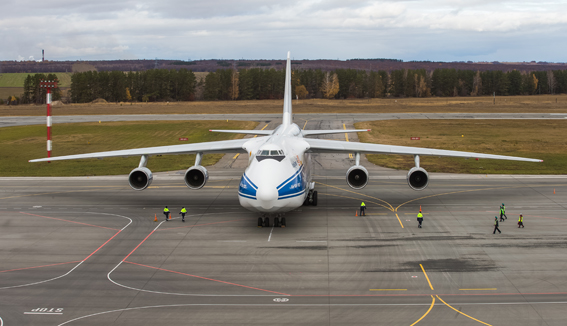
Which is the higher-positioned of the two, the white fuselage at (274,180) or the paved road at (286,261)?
the white fuselage at (274,180)

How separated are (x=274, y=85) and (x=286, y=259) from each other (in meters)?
129


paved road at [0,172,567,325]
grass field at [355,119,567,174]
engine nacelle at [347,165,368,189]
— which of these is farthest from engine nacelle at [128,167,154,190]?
grass field at [355,119,567,174]

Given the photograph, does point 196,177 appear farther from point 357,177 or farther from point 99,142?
point 99,142

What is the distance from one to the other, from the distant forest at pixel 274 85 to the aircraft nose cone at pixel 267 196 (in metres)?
120

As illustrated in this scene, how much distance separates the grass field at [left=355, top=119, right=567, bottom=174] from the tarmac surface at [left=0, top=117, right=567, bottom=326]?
8.67 meters

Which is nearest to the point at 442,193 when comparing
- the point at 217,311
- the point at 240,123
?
the point at 217,311

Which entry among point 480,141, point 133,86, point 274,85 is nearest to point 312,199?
point 480,141

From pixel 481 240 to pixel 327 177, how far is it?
18253mm

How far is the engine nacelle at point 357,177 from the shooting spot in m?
30.7

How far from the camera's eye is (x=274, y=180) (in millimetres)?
25781

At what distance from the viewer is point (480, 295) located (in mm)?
19188

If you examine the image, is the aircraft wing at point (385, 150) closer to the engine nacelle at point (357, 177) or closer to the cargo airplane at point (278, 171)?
the cargo airplane at point (278, 171)

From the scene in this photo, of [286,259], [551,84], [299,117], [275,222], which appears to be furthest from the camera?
[551,84]

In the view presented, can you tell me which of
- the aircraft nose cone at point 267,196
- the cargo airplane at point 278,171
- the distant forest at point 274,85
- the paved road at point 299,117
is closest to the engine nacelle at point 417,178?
the cargo airplane at point 278,171
